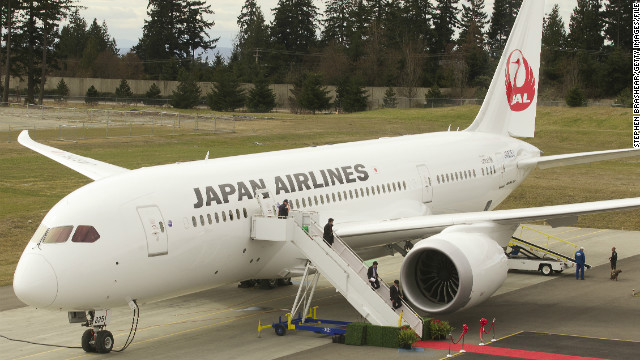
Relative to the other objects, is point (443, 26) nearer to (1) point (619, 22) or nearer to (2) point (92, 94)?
(1) point (619, 22)

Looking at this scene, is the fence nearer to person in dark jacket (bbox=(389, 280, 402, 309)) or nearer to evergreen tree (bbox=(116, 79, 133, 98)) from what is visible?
evergreen tree (bbox=(116, 79, 133, 98))

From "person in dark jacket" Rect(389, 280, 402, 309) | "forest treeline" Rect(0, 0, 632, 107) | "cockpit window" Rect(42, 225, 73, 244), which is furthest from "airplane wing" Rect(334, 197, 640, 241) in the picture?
"forest treeline" Rect(0, 0, 632, 107)

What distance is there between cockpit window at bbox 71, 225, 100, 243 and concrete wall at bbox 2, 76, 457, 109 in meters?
95.5

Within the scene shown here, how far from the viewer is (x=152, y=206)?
21281 millimetres

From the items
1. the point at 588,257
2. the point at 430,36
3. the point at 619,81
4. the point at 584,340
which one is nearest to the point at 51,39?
the point at 430,36

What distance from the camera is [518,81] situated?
3691 centimetres

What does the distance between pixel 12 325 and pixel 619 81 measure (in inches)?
3718

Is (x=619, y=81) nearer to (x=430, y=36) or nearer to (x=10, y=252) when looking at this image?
(x=430, y=36)

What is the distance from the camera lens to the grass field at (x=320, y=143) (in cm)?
4479

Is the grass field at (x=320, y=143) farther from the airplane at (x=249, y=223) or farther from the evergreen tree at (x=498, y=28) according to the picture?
the evergreen tree at (x=498, y=28)

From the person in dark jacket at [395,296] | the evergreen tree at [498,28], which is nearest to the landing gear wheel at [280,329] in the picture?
the person in dark jacket at [395,296]

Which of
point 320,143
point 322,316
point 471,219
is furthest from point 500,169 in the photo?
point 320,143

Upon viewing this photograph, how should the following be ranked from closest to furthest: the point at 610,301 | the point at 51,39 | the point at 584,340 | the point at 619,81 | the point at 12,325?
the point at 584,340 → the point at 12,325 → the point at 610,301 → the point at 619,81 → the point at 51,39

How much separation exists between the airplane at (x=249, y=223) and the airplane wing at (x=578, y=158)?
76 mm
